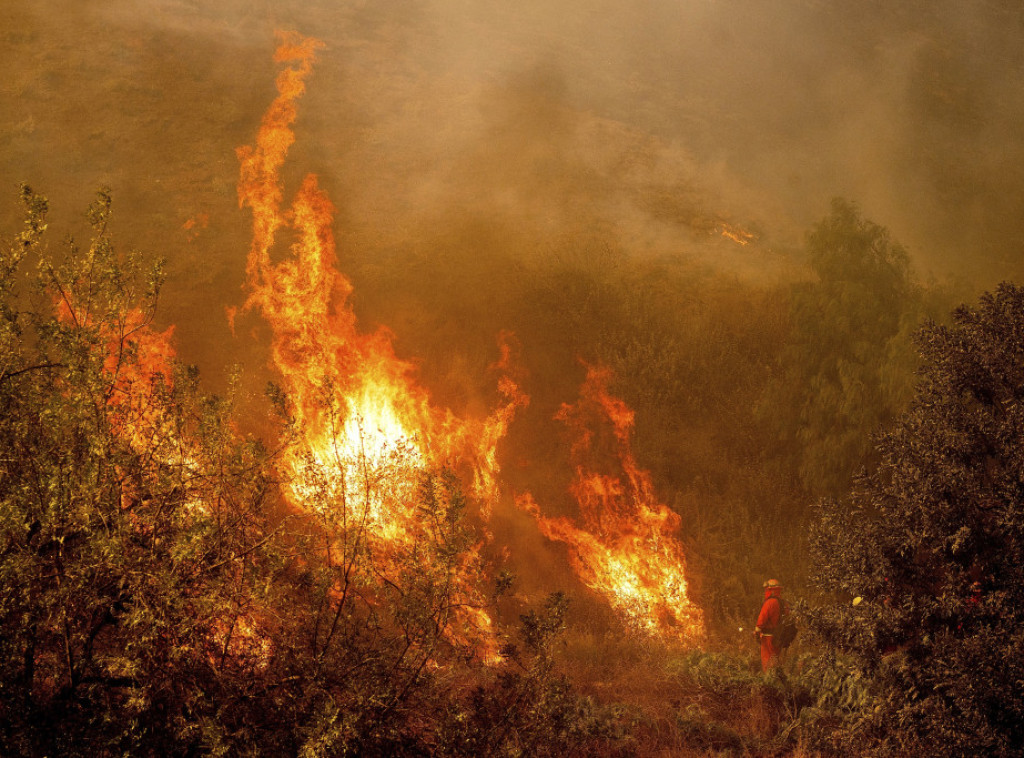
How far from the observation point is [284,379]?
58.4 feet

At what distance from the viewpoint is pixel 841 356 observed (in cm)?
1756

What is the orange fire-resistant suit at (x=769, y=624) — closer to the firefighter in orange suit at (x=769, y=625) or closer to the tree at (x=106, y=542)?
the firefighter in orange suit at (x=769, y=625)

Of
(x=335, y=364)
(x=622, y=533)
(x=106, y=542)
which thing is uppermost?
(x=106, y=542)

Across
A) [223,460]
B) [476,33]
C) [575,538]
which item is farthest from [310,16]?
[223,460]

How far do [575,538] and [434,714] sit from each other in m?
9.39

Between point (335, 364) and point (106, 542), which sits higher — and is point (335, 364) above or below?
below

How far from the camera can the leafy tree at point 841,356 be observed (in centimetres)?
1656

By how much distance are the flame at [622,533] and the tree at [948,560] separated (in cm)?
657

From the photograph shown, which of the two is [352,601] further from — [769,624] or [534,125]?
[534,125]

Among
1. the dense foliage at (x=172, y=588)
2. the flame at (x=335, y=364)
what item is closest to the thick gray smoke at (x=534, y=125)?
the flame at (x=335, y=364)

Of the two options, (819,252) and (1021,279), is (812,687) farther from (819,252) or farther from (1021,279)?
(1021,279)

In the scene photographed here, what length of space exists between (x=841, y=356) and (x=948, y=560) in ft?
31.8

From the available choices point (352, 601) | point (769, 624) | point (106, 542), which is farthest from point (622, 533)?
point (106, 542)

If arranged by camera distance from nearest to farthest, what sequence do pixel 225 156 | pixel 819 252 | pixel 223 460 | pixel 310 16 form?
pixel 223 460 → pixel 819 252 → pixel 225 156 → pixel 310 16
